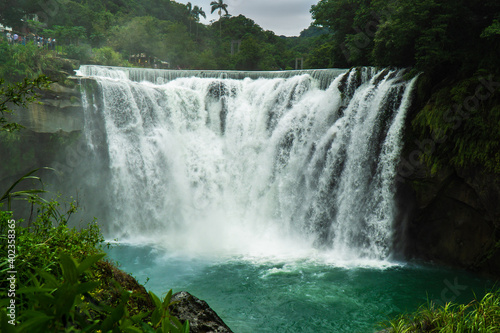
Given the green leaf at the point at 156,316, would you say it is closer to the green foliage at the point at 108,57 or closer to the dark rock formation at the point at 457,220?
the dark rock formation at the point at 457,220

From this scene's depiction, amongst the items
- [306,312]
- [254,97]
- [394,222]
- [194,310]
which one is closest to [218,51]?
[254,97]

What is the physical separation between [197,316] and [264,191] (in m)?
9.41

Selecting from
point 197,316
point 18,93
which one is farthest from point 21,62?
point 197,316

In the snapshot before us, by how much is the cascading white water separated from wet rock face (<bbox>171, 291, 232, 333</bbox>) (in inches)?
291

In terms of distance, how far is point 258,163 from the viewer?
532 inches

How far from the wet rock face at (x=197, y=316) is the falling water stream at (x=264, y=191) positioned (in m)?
3.34

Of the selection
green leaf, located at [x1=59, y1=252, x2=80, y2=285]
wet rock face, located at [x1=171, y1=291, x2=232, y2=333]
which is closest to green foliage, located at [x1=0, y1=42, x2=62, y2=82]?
wet rock face, located at [x1=171, y1=291, x2=232, y2=333]

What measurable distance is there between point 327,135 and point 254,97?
158 inches

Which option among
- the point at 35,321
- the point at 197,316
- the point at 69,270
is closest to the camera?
the point at 35,321

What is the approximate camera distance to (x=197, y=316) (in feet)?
12.7

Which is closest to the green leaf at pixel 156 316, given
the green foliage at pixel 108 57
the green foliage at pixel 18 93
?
the green foliage at pixel 18 93

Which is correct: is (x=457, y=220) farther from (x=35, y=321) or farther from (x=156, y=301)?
(x=35, y=321)

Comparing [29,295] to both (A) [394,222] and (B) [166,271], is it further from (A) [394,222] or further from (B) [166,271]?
(A) [394,222]

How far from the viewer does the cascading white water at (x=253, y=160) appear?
35.9ft
